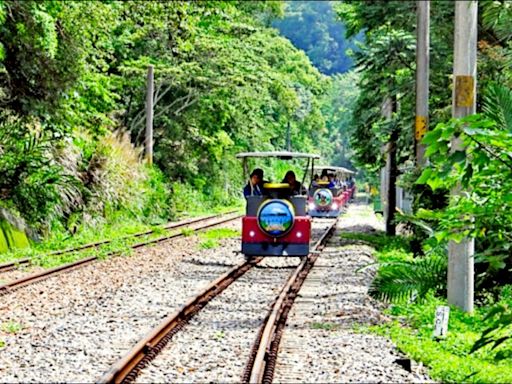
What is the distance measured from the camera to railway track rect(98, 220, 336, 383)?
26.9 ft

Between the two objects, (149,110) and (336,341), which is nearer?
(336,341)

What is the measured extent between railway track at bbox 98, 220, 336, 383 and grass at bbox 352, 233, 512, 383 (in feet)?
4.60

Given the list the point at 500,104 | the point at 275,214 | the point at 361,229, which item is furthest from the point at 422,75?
the point at 361,229

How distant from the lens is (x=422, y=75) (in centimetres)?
1931

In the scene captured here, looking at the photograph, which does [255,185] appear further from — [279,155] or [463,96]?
[463,96]

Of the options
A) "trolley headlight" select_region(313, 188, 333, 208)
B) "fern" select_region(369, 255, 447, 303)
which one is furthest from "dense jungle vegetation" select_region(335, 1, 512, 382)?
"trolley headlight" select_region(313, 188, 333, 208)

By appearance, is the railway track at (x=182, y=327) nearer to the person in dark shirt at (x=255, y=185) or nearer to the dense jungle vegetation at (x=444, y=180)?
the dense jungle vegetation at (x=444, y=180)

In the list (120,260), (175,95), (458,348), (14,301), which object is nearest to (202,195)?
(175,95)

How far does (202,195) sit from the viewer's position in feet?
148

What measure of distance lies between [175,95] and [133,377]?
111ft

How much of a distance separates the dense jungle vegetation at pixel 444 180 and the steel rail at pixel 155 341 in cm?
248

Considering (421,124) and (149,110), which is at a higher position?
(149,110)

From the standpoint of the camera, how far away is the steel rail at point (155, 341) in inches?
317

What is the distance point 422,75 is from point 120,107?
21892 mm
